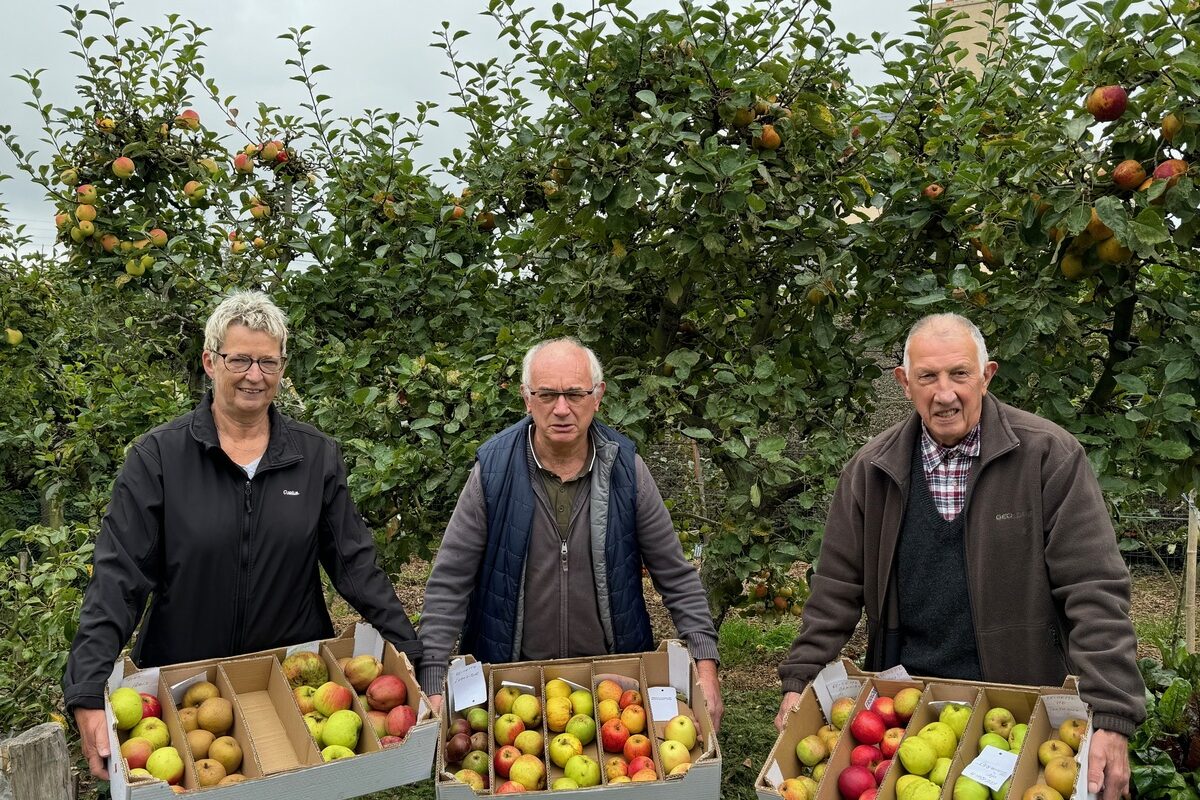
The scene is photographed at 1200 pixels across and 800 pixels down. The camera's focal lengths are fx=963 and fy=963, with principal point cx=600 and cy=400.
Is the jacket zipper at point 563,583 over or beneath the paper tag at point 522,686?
over

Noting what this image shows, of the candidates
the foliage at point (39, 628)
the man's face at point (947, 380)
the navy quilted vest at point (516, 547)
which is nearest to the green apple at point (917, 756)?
the man's face at point (947, 380)

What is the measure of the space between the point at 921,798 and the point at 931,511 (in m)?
0.71

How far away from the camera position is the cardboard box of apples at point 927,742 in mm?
1830

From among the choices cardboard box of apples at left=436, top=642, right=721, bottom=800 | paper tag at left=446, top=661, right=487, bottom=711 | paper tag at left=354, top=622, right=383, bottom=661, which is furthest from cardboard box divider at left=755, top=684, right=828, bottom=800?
paper tag at left=354, top=622, right=383, bottom=661

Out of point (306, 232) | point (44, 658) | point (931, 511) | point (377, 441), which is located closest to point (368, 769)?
point (931, 511)

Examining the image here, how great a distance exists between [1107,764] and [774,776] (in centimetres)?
67

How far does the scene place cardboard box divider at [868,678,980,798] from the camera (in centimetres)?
191

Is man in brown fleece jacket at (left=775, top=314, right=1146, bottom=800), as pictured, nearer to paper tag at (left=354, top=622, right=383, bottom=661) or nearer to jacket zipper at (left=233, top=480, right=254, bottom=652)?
paper tag at (left=354, top=622, right=383, bottom=661)

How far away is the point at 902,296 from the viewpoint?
11.1ft

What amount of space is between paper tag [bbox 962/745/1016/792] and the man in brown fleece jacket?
0.27 metres

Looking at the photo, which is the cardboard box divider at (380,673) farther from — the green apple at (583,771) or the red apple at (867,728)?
the red apple at (867,728)

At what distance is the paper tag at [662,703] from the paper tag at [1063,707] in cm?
80

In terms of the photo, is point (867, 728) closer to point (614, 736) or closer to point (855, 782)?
point (855, 782)

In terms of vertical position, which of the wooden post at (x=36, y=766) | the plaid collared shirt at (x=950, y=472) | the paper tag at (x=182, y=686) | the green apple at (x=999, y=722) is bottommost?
the wooden post at (x=36, y=766)
